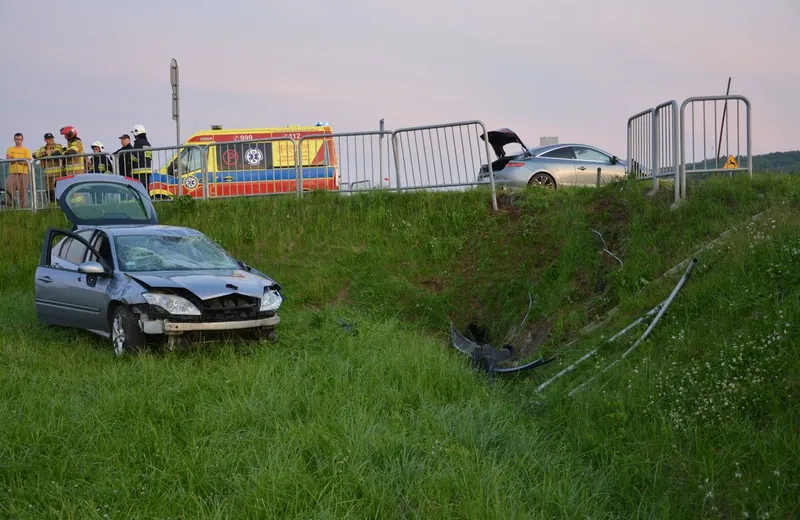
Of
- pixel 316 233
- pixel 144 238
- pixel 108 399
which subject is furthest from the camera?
pixel 316 233

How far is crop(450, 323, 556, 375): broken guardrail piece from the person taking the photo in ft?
25.5

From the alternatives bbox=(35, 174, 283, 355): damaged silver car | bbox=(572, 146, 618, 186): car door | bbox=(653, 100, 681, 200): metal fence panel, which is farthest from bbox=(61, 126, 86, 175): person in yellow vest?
bbox=(653, 100, 681, 200): metal fence panel

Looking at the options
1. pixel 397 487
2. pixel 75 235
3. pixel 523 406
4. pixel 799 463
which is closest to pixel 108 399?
Result: pixel 397 487

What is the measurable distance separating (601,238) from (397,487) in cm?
624

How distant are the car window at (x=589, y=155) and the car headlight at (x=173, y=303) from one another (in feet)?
35.1

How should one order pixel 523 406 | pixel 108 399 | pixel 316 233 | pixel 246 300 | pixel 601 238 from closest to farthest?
pixel 108 399 → pixel 523 406 → pixel 246 300 → pixel 601 238 → pixel 316 233

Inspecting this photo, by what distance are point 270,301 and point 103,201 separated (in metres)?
4.77

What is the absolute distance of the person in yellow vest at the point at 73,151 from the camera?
15742 mm

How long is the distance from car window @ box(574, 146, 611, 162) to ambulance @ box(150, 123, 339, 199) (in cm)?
524

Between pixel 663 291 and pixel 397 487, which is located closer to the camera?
pixel 397 487

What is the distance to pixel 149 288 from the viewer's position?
7.74 m

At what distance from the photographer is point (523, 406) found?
648 cm

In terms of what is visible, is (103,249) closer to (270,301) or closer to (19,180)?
(270,301)

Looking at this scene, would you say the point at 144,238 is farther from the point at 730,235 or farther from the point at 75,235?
the point at 730,235
